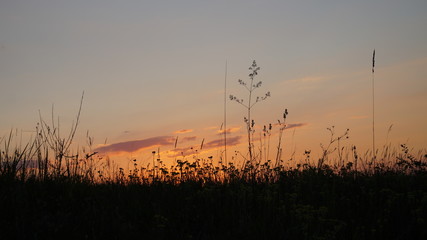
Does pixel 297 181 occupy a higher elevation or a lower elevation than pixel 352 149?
lower

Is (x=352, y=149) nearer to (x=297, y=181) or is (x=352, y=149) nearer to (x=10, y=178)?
(x=297, y=181)

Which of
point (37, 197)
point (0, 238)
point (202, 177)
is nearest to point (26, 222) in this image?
point (0, 238)

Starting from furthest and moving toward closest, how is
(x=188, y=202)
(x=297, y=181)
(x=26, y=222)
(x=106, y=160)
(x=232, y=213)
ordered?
(x=106, y=160) < (x=297, y=181) < (x=188, y=202) < (x=232, y=213) < (x=26, y=222)

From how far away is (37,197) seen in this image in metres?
5.62

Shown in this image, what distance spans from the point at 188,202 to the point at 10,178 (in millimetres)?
2673

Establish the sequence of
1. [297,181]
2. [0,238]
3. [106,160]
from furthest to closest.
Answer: [106,160] → [297,181] → [0,238]

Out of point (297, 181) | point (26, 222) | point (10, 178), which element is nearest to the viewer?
point (26, 222)

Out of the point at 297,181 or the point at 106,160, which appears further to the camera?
the point at 106,160

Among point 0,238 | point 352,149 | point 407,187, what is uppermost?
point 352,149

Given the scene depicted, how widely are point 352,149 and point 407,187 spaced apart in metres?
2.69

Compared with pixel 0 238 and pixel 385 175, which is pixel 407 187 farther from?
pixel 0 238

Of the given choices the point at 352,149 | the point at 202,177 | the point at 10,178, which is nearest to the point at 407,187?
the point at 352,149

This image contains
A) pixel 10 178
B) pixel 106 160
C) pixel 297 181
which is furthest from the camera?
pixel 106 160

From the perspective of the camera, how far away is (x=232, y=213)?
16.4ft
